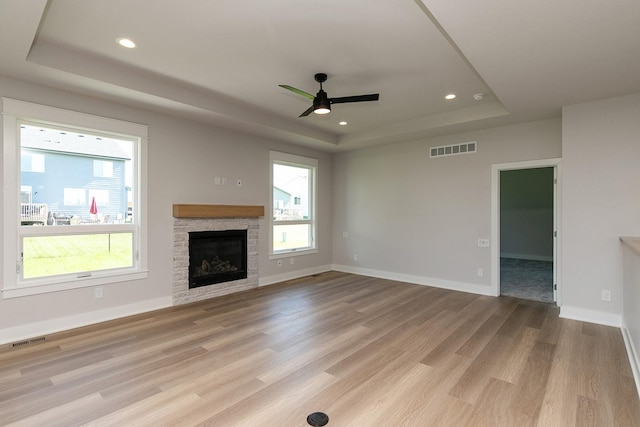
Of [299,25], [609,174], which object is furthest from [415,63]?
[609,174]

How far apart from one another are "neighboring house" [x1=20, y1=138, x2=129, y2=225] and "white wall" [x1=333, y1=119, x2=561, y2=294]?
4.37 metres

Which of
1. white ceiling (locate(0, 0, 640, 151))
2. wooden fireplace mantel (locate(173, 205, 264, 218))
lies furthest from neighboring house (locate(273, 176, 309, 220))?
white ceiling (locate(0, 0, 640, 151))

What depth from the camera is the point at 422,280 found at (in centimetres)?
→ 600

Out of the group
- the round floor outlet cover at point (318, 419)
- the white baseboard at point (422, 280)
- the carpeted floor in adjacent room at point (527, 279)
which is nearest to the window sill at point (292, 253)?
the white baseboard at point (422, 280)

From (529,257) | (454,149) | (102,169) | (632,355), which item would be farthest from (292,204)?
(529,257)

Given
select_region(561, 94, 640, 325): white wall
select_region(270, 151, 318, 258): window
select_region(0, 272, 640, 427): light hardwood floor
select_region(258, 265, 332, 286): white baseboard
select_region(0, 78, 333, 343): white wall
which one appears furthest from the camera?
select_region(270, 151, 318, 258): window

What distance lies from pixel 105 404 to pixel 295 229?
4650 millimetres

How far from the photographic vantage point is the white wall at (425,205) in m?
5.18

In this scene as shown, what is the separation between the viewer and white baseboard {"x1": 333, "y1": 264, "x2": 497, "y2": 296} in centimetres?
535

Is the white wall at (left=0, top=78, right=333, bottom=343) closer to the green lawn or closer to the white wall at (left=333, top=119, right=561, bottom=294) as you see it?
the green lawn

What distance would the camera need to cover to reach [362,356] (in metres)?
3.00

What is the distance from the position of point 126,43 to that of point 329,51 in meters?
1.90

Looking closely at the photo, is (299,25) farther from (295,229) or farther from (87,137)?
(295,229)

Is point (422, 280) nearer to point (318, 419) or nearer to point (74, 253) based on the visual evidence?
point (318, 419)
